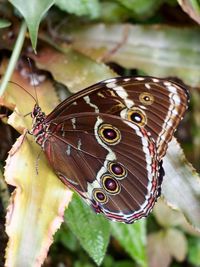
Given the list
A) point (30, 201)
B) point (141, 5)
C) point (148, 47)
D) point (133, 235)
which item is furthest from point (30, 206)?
point (141, 5)

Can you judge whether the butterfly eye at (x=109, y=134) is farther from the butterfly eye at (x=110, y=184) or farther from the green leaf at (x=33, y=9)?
the green leaf at (x=33, y=9)

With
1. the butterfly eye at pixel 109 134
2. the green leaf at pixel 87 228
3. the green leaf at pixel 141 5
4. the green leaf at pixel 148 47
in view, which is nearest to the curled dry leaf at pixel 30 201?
the butterfly eye at pixel 109 134

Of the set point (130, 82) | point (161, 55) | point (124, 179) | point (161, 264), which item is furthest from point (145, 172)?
point (161, 264)

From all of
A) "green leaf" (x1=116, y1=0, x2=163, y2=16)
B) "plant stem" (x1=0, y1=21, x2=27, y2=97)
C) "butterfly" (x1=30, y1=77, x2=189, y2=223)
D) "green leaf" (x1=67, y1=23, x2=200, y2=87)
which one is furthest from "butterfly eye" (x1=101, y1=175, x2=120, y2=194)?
"green leaf" (x1=116, y1=0, x2=163, y2=16)

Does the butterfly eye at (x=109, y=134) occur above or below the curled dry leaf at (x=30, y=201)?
above

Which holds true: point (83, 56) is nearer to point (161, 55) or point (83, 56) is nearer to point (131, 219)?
point (161, 55)

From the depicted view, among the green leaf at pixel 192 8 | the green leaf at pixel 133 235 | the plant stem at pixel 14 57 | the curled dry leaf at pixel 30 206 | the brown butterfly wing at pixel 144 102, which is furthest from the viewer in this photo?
the green leaf at pixel 133 235
